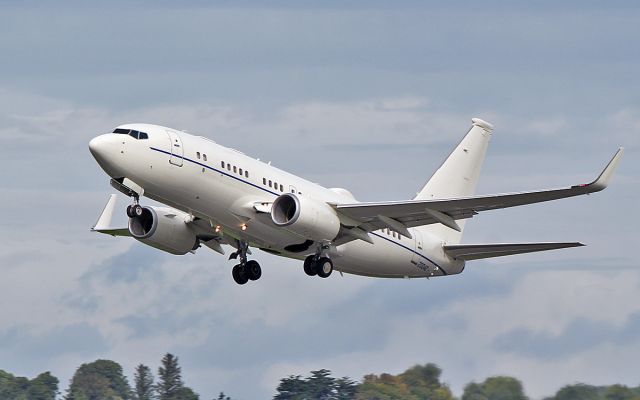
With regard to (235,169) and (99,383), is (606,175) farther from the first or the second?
(99,383)

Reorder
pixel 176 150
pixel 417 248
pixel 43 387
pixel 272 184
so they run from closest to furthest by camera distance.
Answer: pixel 176 150
pixel 272 184
pixel 417 248
pixel 43 387

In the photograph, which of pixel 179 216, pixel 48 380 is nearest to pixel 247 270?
pixel 179 216

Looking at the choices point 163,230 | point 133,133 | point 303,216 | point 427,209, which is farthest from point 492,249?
point 133,133

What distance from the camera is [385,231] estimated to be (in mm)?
60469

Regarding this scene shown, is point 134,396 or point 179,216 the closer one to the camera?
point 179,216

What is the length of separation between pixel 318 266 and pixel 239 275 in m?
4.78

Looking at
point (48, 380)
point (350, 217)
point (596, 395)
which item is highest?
point (48, 380)

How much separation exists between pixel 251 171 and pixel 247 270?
21.9ft

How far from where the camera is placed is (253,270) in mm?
60406

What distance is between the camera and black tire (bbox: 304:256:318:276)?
5728 cm

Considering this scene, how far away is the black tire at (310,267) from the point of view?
57281 millimetres

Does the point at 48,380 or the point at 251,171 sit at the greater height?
the point at 48,380

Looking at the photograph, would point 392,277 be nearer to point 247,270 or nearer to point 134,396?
point 247,270

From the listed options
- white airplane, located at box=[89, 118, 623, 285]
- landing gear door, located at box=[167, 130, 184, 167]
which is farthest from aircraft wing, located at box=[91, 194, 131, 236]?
landing gear door, located at box=[167, 130, 184, 167]
